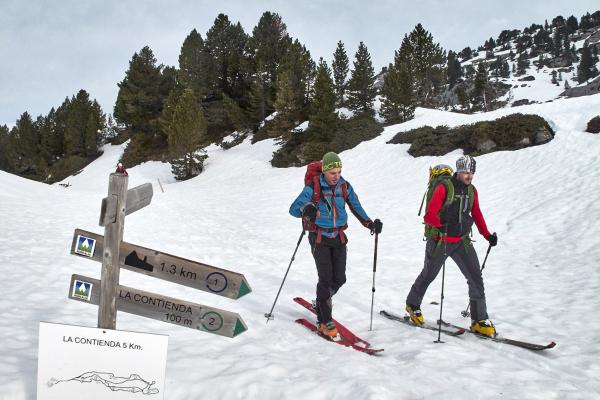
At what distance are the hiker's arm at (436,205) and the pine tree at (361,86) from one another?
107ft

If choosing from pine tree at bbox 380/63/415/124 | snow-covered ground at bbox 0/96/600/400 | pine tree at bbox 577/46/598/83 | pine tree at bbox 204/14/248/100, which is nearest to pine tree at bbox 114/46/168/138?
pine tree at bbox 204/14/248/100

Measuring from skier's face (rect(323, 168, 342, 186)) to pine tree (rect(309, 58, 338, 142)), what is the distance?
24.9 meters

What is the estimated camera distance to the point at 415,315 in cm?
543

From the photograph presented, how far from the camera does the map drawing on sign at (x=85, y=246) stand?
289cm

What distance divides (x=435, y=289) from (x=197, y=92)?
4396cm

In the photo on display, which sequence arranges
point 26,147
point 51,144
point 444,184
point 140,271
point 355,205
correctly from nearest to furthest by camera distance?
point 140,271
point 444,184
point 355,205
point 51,144
point 26,147

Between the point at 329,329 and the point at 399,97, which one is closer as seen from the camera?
the point at 329,329

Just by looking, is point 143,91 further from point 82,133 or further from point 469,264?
point 469,264

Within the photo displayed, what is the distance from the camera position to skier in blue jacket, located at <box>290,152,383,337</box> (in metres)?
4.73

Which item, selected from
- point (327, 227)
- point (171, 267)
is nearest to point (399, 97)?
point (327, 227)

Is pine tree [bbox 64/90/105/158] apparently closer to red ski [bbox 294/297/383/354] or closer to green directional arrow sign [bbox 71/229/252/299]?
red ski [bbox 294/297/383/354]

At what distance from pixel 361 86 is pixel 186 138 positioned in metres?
17.9

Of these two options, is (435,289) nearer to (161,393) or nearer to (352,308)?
(352,308)

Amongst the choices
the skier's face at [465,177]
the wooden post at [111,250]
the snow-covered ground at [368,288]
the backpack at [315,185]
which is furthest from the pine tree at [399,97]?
the wooden post at [111,250]
